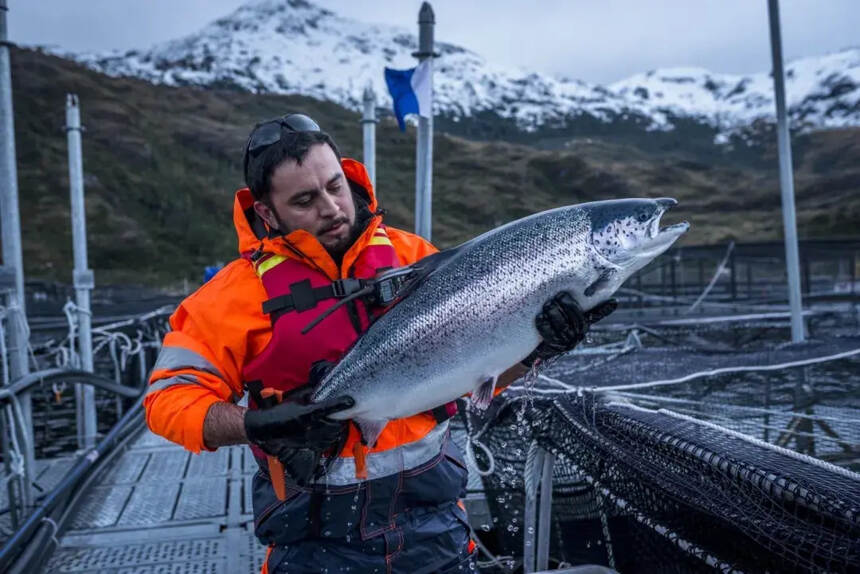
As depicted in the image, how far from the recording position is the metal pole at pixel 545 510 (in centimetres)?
324

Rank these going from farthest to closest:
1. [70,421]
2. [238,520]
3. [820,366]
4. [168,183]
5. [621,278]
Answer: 1. [168,183]
2. [70,421]
3. [820,366]
4. [238,520]
5. [621,278]

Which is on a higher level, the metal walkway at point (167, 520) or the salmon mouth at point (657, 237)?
the salmon mouth at point (657, 237)

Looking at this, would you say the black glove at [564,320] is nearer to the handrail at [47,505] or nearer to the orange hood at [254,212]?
the orange hood at [254,212]

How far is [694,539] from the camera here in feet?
7.66

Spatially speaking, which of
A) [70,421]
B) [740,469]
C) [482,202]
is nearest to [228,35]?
[482,202]

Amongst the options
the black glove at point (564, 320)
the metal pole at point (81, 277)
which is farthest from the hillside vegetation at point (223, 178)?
the black glove at point (564, 320)

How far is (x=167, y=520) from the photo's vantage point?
5.20m

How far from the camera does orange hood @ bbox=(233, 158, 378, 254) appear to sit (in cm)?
252

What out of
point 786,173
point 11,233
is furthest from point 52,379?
point 786,173

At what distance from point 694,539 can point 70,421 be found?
1269 centimetres

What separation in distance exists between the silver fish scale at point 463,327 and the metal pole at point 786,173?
5.86 metres

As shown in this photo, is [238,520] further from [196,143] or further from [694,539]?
[196,143]

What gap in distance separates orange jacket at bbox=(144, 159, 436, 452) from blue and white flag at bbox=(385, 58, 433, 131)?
3815mm

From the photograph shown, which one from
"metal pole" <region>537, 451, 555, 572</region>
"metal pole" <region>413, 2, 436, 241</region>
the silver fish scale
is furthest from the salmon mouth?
"metal pole" <region>413, 2, 436, 241</region>
